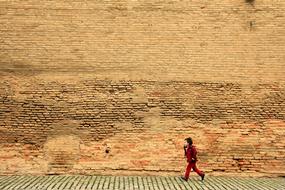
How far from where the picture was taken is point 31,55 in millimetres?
10734

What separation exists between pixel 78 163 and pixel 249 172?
3.74 meters

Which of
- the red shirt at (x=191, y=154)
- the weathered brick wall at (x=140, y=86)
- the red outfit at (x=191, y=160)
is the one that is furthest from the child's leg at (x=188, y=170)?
the weathered brick wall at (x=140, y=86)

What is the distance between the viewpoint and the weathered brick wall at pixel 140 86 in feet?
34.2

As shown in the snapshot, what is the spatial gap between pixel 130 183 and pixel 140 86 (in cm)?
247

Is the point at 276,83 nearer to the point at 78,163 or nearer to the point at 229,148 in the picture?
the point at 229,148

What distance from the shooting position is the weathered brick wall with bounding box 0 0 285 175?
10.4 metres

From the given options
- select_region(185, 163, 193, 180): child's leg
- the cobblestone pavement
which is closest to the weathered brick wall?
the cobblestone pavement

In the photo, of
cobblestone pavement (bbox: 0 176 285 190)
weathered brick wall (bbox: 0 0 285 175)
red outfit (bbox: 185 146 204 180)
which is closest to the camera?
cobblestone pavement (bbox: 0 176 285 190)

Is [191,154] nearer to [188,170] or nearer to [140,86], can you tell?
[188,170]

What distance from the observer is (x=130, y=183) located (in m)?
9.09

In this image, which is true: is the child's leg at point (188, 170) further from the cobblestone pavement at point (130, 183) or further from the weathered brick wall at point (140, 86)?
the weathered brick wall at point (140, 86)

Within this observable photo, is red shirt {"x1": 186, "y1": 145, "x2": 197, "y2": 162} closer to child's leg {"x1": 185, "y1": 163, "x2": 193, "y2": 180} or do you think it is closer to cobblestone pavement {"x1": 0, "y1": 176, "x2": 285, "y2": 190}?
child's leg {"x1": 185, "y1": 163, "x2": 193, "y2": 180}

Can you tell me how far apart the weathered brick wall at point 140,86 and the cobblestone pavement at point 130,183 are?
487 millimetres

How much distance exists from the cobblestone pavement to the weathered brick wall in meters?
0.49
